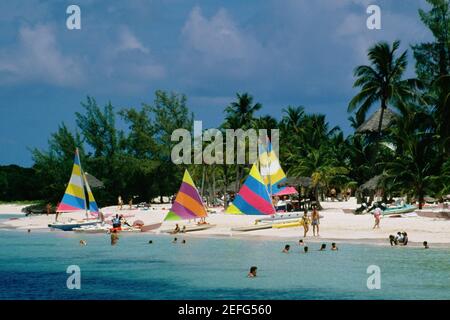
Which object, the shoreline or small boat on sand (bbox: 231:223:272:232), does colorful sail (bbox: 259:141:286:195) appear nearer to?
small boat on sand (bbox: 231:223:272:232)

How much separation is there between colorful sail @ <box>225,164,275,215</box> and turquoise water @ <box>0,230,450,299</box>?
3148mm

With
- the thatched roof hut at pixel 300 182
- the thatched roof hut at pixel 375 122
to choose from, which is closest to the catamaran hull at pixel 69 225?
the thatched roof hut at pixel 300 182

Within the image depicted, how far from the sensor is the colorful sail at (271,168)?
Result: 1716 inches

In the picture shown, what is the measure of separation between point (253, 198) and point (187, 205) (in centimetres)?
525

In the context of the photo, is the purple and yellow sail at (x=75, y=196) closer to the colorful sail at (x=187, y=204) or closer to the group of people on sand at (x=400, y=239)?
the colorful sail at (x=187, y=204)

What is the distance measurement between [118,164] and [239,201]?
3884 centimetres

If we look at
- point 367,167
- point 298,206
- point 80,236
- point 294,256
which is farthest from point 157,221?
point 294,256

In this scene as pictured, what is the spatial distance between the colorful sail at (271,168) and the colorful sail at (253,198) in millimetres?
3268

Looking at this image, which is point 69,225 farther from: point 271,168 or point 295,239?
point 295,239

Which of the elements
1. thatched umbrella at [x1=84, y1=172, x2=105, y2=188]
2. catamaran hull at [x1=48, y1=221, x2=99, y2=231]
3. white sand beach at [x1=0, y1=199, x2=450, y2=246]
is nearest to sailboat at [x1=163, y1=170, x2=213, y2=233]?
white sand beach at [x1=0, y1=199, x2=450, y2=246]

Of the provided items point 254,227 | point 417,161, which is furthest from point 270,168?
point 417,161

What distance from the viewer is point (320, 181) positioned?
53.9 metres

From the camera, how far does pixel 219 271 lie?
26344mm

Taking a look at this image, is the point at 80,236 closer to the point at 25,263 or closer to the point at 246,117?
the point at 25,263
